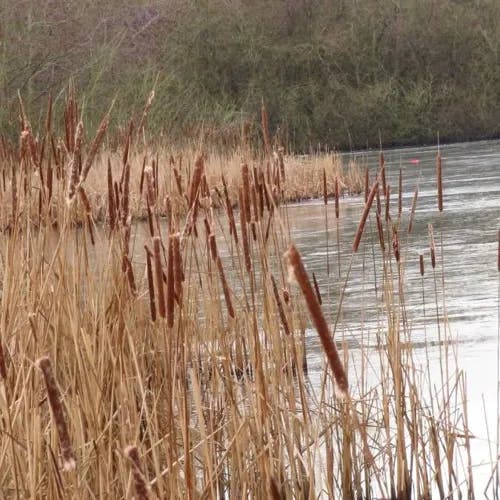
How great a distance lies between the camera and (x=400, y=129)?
3369 centimetres

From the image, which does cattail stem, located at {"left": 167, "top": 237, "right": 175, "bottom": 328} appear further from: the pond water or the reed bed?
the pond water

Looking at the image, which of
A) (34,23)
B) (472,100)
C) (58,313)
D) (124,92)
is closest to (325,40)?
(472,100)

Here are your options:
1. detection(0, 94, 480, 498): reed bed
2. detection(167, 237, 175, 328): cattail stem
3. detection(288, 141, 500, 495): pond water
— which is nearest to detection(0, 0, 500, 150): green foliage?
detection(288, 141, 500, 495): pond water

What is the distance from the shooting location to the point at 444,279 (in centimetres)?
832

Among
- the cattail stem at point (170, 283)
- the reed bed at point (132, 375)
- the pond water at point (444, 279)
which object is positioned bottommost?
the pond water at point (444, 279)

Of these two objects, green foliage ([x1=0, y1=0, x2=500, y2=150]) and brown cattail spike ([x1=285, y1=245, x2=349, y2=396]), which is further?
green foliage ([x1=0, y1=0, x2=500, y2=150])

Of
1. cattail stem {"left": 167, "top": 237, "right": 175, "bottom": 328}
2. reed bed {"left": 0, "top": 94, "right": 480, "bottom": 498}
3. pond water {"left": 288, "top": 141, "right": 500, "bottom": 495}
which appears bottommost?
pond water {"left": 288, "top": 141, "right": 500, "bottom": 495}

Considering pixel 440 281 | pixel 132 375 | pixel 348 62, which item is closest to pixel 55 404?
pixel 132 375

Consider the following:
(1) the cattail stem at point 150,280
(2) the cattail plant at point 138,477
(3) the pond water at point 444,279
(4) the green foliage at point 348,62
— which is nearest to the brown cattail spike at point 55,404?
(2) the cattail plant at point 138,477

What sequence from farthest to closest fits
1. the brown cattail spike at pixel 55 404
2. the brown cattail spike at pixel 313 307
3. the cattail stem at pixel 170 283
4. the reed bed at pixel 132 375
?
the reed bed at pixel 132 375 < the cattail stem at pixel 170 283 < the brown cattail spike at pixel 55 404 < the brown cattail spike at pixel 313 307

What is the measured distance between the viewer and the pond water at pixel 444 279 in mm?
4617

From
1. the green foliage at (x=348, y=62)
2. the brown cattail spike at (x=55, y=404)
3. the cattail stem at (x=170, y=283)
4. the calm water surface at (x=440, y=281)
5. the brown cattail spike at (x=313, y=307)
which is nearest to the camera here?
the brown cattail spike at (x=313, y=307)

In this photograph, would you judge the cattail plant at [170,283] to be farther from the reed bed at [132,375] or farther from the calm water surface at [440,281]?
the calm water surface at [440,281]

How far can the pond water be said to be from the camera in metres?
4.62
